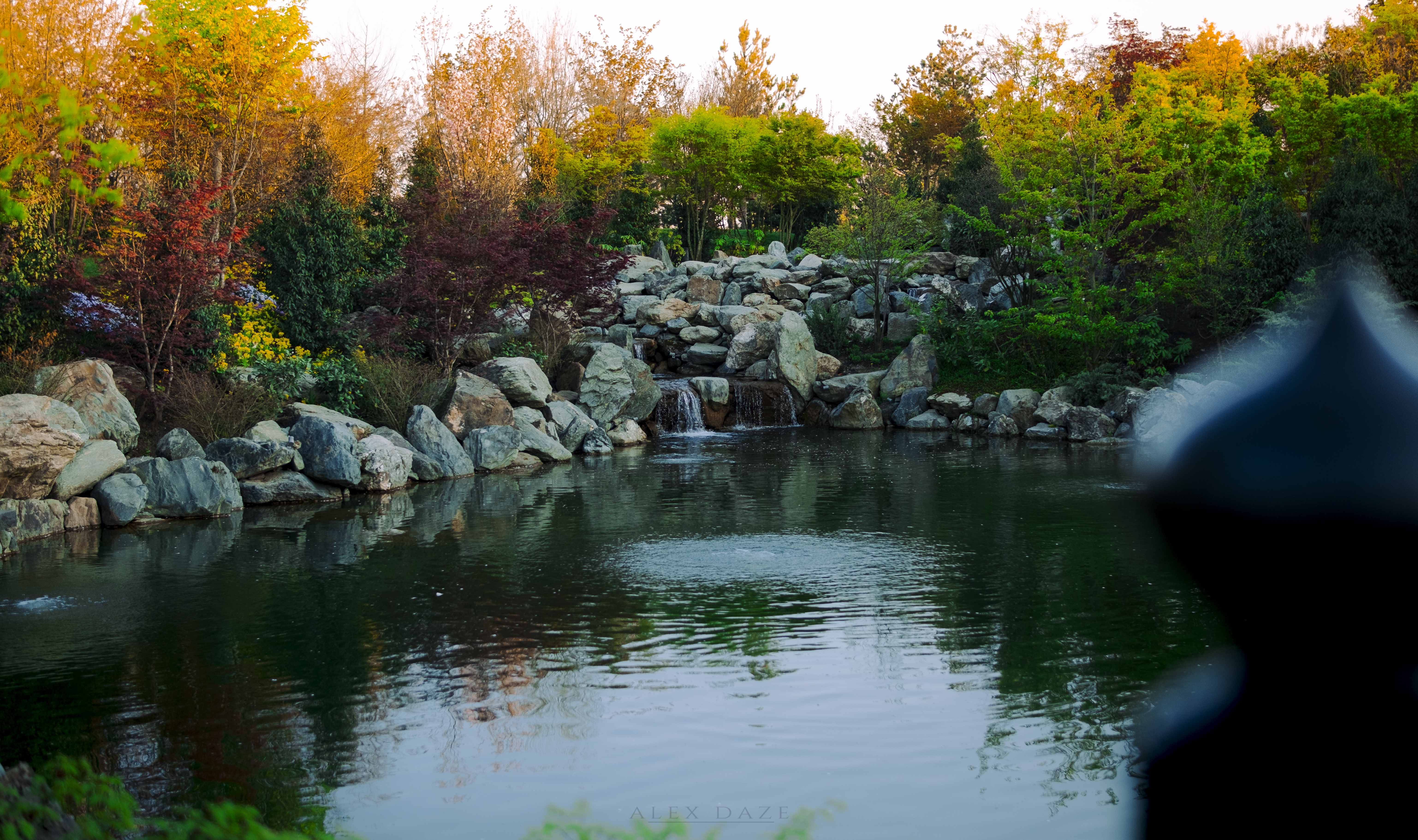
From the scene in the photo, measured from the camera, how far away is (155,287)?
13.3m

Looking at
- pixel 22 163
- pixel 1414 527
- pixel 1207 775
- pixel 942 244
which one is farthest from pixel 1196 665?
pixel 942 244

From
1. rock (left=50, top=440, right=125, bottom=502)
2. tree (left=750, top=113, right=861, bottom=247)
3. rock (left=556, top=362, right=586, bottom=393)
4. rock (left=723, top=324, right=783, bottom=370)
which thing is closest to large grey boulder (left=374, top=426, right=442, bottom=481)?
rock (left=50, top=440, right=125, bottom=502)

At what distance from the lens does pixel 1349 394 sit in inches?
481

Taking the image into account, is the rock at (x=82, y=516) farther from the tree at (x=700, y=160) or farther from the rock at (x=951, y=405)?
the tree at (x=700, y=160)

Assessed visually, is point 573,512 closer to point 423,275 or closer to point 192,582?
point 192,582

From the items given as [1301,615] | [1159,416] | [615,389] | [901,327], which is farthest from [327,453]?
[901,327]

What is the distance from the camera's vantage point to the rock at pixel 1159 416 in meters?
16.9

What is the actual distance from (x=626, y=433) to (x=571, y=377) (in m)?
1.57

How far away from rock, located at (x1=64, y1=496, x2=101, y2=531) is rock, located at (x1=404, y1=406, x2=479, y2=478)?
4.39 metres

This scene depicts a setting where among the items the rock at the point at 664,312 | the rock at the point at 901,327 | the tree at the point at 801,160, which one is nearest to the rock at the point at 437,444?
the rock at the point at 664,312

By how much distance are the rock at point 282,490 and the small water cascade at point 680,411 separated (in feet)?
27.3

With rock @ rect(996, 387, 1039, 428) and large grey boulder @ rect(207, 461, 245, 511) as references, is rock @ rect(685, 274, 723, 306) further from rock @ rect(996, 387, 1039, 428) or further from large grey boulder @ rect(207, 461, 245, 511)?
large grey boulder @ rect(207, 461, 245, 511)

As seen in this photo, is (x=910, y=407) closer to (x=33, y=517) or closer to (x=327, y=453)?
(x=327, y=453)

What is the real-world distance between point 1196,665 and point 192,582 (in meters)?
7.25
